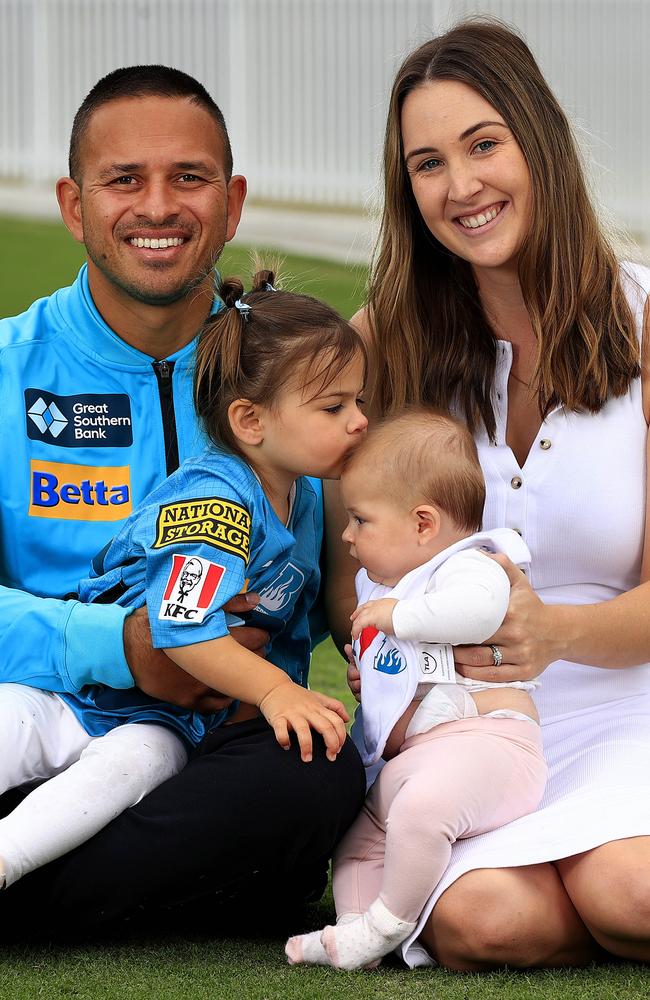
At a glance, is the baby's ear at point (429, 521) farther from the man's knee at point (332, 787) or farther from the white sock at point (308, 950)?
the white sock at point (308, 950)

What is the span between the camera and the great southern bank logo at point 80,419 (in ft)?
9.68

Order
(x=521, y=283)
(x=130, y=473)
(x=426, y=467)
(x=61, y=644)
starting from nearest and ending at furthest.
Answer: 1. (x=426, y=467)
2. (x=61, y=644)
3. (x=521, y=283)
4. (x=130, y=473)

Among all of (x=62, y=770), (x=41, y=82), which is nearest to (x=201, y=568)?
(x=62, y=770)

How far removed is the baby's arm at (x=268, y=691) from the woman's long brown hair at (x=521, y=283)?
637 millimetres

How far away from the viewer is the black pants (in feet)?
7.95

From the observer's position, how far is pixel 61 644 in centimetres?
266

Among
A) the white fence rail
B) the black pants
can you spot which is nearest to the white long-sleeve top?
the black pants

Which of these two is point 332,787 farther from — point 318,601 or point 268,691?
point 318,601

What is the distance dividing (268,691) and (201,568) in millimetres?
238

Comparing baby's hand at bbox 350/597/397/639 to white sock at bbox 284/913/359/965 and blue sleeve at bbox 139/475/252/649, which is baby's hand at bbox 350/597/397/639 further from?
white sock at bbox 284/913/359/965

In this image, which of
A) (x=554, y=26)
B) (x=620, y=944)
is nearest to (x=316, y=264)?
(x=554, y=26)

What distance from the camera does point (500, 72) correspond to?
273 cm

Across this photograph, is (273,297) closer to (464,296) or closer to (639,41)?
(464,296)

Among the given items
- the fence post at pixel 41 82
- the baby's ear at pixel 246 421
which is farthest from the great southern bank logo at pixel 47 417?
the fence post at pixel 41 82
